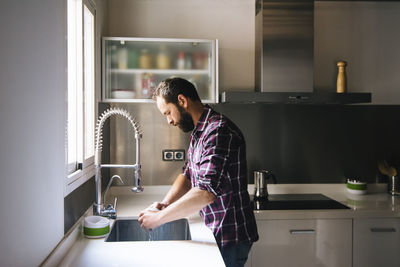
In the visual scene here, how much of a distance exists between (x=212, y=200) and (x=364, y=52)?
2.13 meters

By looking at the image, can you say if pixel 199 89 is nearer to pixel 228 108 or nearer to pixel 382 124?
pixel 228 108

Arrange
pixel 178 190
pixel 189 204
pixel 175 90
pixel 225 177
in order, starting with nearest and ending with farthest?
1. pixel 189 204
2. pixel 225 177
3. pixel 175 90
4. pixel 178 190

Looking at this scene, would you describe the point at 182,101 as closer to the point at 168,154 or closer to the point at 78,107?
the point at 78,107

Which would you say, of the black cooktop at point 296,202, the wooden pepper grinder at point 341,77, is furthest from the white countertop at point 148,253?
the wooden pepper grinder at point 341,77

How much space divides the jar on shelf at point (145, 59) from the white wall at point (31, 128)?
3.61 feet

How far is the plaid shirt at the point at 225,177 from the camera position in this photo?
1.70m

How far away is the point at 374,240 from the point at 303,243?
0.47 metres

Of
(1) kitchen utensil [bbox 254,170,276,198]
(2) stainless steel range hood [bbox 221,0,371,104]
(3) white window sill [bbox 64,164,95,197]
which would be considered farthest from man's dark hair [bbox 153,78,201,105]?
(1) kitchen utensil [bbox 254,170,276,198]

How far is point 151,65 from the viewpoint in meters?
2.70

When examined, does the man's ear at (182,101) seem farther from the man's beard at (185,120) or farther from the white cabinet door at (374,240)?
the white cabinet door at (374,240)

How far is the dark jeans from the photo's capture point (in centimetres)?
181

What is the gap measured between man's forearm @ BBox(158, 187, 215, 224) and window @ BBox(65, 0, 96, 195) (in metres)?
0.45

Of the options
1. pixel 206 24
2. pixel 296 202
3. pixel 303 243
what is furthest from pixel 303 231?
pixel 206 24

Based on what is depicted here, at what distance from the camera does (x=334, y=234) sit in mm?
2514
